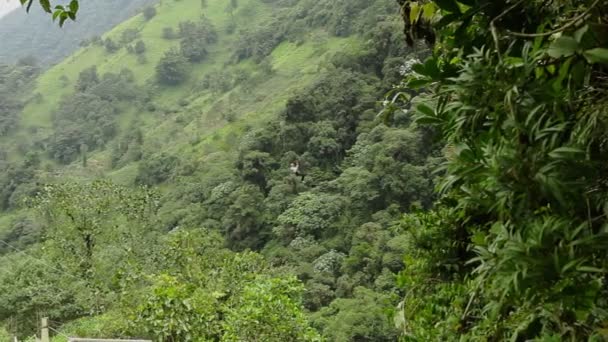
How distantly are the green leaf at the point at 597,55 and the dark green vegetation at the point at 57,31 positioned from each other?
8080cm

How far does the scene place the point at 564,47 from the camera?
788 mm

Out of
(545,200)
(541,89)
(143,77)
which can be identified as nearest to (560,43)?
(541,89)

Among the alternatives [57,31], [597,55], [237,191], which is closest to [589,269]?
[597,55]

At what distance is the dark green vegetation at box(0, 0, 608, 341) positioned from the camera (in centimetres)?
81

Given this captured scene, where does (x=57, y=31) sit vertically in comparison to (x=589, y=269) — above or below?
below

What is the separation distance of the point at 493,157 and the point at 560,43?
166 mm

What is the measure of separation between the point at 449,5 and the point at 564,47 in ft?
0.69

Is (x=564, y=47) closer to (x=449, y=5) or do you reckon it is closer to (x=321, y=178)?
(x=449, y=5)

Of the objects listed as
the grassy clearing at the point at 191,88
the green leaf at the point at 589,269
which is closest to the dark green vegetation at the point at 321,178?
the green leaf at the point at 589,269

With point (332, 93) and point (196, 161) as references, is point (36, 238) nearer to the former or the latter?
point (196, 161)

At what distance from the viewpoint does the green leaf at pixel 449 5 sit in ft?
3.08

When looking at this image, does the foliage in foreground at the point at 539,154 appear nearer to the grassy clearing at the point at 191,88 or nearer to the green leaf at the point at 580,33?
the green leaf at the point at 580,33

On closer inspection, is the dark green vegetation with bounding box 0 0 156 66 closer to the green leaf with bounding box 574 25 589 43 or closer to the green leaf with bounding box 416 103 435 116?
the green leaf with bounding box 416 103 435 116

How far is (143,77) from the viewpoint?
50719mm
